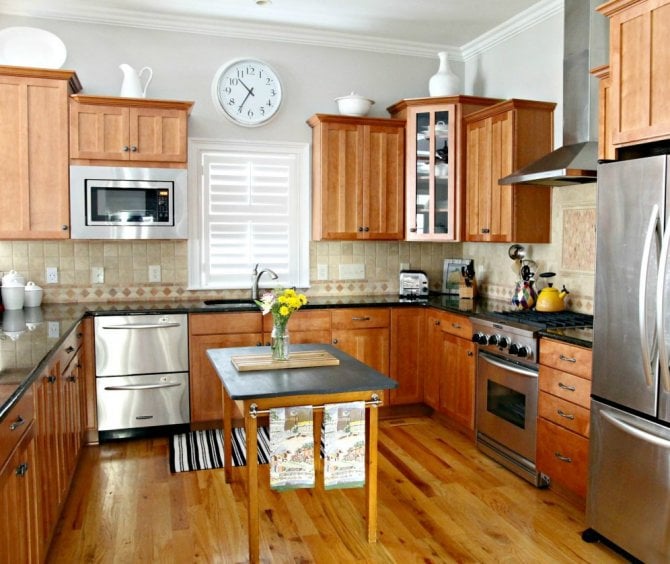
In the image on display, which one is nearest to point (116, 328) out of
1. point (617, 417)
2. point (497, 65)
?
point (617, 417)

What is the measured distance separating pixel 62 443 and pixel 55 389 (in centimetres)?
32

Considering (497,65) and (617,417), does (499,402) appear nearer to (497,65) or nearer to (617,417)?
(617,417)

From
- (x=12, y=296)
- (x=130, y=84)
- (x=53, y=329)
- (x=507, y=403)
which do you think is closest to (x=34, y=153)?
(x=130, y=84)

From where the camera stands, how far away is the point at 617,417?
2.84 meters

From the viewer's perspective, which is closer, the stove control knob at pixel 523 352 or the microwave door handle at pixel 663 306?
the microwave door handle at pixel 663 306

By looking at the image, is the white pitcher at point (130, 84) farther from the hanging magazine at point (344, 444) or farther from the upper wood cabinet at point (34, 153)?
the hanging magazine at point (344, 444)

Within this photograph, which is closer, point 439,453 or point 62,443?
point 62,443

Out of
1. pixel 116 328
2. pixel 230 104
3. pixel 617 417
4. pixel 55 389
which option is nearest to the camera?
pixel 617 417

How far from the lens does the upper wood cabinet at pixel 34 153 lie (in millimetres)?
4215

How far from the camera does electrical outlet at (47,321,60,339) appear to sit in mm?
3192

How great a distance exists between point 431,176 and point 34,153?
282 cm

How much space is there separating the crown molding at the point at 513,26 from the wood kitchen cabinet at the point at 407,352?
220 centimetres

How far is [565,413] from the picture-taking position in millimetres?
3383

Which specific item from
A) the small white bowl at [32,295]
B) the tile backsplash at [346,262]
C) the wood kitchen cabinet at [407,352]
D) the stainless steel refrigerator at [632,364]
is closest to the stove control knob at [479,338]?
the tile backsplash at [346,262]
